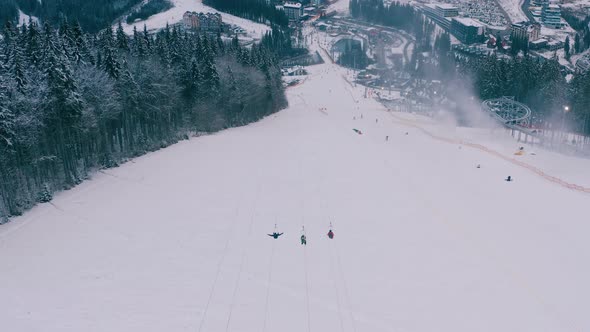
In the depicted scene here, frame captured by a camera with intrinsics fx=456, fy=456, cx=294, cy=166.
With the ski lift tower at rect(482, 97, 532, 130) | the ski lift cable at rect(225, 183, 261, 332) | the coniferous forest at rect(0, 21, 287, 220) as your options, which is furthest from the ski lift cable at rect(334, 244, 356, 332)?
the ski lift tower at rect(482, 97, 532, 130)

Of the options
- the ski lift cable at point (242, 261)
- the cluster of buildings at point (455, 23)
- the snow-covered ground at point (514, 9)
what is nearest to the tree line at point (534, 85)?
the cluster of buildings at point (455, 23)

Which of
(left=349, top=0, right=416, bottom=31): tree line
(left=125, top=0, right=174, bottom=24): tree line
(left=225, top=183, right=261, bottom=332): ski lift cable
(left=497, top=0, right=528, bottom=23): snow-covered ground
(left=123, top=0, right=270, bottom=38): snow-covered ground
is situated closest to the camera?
(left=225, top=183, right=261, bottom=332): ski lift cable

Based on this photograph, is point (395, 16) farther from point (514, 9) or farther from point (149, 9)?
point (149, 9)

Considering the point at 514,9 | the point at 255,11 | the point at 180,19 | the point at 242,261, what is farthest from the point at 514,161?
the point at 514,9

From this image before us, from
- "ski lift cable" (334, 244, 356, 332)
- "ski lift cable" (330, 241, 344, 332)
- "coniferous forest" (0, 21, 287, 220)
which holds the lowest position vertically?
"ski lift cable" (334, 244, 356, 332)

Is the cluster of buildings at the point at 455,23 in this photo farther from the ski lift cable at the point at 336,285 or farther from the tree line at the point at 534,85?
the ski lift cable at the point at 336,285

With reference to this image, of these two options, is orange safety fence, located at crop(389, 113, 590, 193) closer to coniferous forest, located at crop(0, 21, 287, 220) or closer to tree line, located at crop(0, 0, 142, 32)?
coniferous forest, located at crop(0, 21, 287, 220)

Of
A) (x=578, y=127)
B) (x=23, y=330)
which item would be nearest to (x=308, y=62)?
(x=578, y=127)
